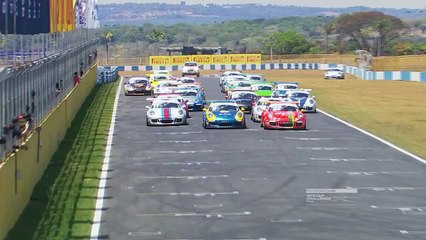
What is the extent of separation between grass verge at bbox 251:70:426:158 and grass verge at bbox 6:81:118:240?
11.4 m

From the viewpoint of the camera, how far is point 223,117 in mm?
39469

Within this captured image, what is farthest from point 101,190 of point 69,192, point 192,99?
point 192,99

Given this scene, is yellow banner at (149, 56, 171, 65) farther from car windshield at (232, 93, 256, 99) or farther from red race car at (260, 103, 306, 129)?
red race car at (260, 103, 306, 129)

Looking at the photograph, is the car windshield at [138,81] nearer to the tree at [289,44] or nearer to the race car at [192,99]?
the race car at [192,99]

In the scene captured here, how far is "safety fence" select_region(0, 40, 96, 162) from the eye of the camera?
64.1 ft

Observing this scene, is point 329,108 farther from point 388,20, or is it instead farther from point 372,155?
point 388,20

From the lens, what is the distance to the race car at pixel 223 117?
39469 millimetres

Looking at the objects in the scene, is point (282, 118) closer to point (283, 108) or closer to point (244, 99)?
point (283, 108)

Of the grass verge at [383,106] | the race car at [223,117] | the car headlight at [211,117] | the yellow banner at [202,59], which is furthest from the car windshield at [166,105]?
the yellow banner at [202,59]

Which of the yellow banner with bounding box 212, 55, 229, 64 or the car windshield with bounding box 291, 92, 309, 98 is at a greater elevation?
the yellow banner with bounding box 212, 55, 229, 64

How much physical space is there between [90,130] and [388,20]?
527 feet

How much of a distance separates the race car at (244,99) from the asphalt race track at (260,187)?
8.00 metres

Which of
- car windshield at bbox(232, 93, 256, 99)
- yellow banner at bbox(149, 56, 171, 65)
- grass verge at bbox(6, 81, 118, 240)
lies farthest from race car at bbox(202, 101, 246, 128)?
yellow banner at bbox(149, 56, 171, 65)

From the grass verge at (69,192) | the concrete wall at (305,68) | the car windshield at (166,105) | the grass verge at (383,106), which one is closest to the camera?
the grass verge at (69,192)
